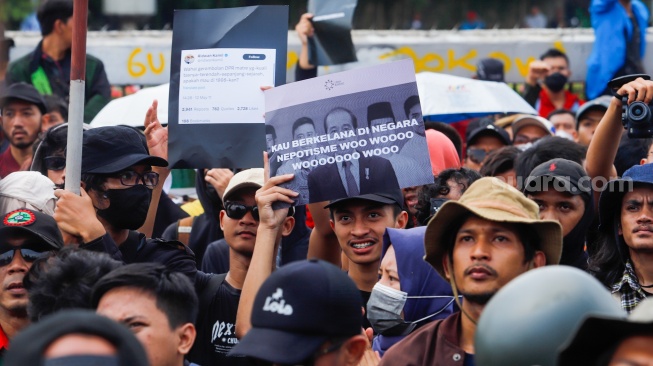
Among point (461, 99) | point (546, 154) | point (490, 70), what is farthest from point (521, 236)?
point (490, 70)

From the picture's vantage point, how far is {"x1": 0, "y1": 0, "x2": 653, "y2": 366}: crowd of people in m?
3.67

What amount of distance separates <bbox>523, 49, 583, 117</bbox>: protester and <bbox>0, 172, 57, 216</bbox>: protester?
6.36m

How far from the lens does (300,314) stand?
418 centimetres

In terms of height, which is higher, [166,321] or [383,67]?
[383,67]

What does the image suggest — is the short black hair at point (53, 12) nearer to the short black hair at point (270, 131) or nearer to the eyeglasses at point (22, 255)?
the short black hair at point (270, 131)

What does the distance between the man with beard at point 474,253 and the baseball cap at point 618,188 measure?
1.14m

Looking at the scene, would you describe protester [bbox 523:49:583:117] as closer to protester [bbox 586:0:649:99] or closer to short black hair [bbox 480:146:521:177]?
protester [bbox 586:0:649:99]

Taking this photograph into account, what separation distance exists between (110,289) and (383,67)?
1.64m

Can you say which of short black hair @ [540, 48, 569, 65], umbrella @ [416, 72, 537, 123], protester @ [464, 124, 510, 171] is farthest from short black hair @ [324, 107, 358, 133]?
short black hair @ [540, 48, 569, 65]

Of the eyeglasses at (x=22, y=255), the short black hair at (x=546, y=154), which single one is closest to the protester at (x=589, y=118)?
the short black hair at (x=546, y=154)

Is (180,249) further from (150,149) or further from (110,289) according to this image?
(110,289)

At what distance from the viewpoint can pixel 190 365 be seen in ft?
17.0

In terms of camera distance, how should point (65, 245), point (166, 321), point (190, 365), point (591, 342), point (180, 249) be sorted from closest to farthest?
point (591, 342)
point (166, 321)
point (190, 365)
point (65, 245)
point (180, 249)

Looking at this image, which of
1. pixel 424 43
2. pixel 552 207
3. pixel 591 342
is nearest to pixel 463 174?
pixel 552 207
